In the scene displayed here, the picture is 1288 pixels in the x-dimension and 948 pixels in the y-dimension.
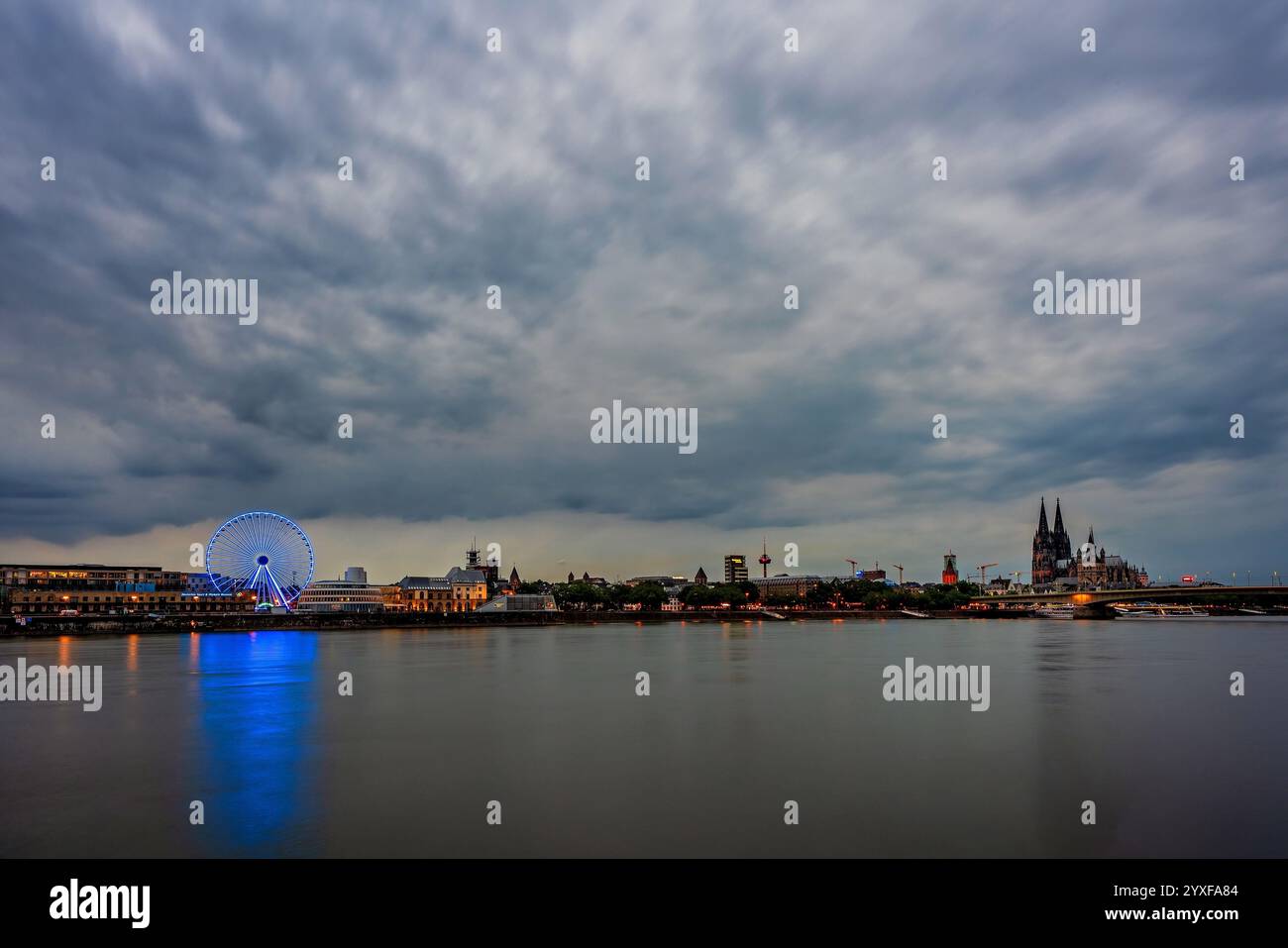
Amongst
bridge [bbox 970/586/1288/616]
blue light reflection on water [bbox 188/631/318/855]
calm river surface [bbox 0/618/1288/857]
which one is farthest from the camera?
bridge [bbox 970/586/1288/616]

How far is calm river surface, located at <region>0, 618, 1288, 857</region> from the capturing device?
755 inches

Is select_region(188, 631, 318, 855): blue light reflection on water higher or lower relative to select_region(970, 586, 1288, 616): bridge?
higher

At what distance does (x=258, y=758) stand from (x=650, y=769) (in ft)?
48.0

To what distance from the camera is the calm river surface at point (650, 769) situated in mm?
19172

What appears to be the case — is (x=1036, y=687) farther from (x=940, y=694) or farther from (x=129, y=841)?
(x=129, y=841)

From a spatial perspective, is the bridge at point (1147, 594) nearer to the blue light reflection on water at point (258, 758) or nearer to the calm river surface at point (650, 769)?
the calm river surface at point (650, 769)

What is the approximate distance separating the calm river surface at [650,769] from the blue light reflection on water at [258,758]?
13 cm

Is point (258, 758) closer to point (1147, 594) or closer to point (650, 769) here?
point (650, 769)

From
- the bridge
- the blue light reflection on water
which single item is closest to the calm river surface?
the blue light reflection on water

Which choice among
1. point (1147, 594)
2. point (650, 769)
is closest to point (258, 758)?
point (650, 769)

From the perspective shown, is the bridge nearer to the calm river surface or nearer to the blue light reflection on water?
the calm river surface

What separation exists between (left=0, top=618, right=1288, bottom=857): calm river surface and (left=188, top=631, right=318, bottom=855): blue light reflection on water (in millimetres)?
128
